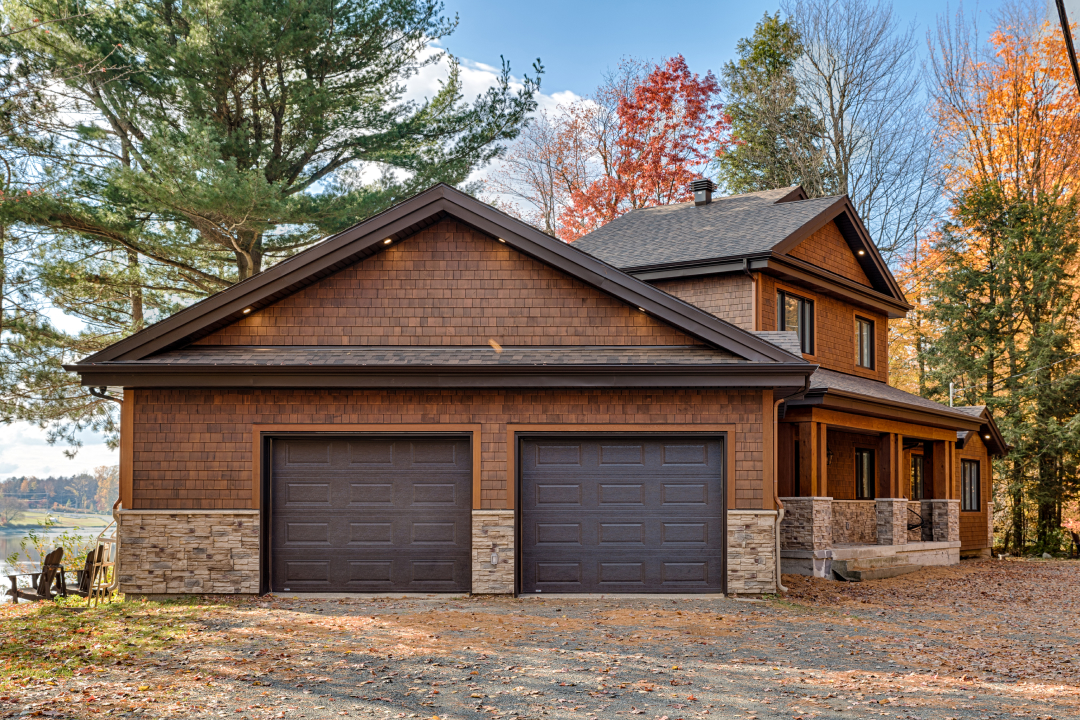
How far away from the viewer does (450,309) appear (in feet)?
44.0

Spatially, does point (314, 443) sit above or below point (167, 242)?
below

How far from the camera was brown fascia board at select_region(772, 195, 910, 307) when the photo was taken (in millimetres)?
18125

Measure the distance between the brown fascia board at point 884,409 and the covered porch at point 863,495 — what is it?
0.25 meters

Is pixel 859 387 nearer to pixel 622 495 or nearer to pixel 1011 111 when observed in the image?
pixel 622 495

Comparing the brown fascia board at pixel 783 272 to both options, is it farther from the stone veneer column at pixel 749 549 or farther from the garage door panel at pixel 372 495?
the garage door panel at pixel 372 495

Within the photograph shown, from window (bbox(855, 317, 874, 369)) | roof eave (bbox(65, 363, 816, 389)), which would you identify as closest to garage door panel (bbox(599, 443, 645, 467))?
roof eave (bbox(65, 363, 816, 389))

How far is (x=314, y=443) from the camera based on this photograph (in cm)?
1291

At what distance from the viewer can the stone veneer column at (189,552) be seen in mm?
12500

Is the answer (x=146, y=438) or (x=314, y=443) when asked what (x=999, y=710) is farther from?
(x=146, y=438)

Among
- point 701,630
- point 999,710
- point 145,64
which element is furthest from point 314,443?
point 145,64

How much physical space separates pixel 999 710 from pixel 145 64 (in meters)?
22.4

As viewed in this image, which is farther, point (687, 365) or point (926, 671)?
point (687, 365)

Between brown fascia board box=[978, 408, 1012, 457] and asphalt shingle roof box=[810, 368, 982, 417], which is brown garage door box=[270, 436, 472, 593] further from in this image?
brown fascia board box=[978, 408, 1012, 457]

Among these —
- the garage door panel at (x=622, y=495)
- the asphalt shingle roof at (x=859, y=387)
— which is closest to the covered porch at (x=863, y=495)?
the asphalt shingle roof at (x=859, y=387)
